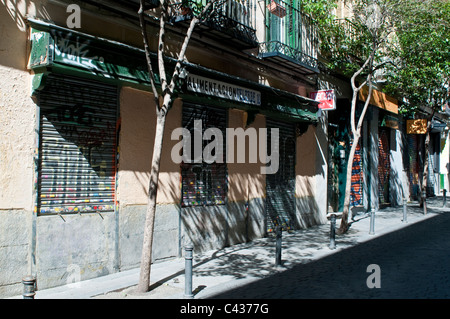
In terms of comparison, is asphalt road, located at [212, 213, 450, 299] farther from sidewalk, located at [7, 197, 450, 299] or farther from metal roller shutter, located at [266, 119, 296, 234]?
metal roller shutter, located at [266, 119, 296, 234]

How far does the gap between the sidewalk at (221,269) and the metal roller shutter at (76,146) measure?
1452 mm

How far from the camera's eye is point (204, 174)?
11445mm

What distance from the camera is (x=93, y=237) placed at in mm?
8508

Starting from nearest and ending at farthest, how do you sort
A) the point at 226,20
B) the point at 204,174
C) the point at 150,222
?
the point at 150,222, the point at 226,20, the point at 204,174

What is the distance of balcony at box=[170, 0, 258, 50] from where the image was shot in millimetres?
10164

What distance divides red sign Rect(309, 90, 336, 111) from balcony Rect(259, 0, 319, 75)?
37.8 inches

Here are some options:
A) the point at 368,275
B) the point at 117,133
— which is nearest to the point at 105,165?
the point at 117,133

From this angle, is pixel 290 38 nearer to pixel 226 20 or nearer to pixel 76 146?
pixel 226 20

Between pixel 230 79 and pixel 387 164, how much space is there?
50.0ft

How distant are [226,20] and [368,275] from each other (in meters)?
7.04

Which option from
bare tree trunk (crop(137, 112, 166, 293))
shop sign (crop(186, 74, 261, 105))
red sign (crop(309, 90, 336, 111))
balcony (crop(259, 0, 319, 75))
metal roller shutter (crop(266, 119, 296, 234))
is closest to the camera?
bare tree trunk (crop(137, 112, 166, 293))

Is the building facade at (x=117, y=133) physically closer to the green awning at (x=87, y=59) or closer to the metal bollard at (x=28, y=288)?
the green awning at (x=87, y=59)

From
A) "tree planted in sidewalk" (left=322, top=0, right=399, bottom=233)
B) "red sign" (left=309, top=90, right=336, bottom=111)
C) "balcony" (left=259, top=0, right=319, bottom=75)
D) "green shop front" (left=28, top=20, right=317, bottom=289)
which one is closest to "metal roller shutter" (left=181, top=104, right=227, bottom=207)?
"green shop front" (left=28, top=20, right=317, bottom=289)

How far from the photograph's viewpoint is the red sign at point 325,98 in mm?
15438
